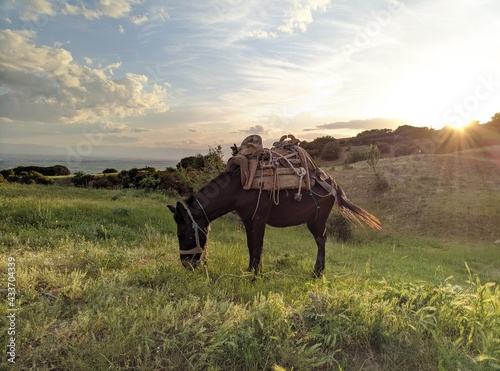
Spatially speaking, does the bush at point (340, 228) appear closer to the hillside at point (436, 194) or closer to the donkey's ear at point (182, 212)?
the hillside at point (436, 194)

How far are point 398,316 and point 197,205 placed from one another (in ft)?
11.3

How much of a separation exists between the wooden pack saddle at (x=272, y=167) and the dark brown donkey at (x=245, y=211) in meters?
→ 0.18

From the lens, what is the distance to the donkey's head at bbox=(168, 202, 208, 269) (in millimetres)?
5266

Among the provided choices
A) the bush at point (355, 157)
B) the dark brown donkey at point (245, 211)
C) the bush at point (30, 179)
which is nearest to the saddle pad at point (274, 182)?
the dark brown donkey at point (245, 211)

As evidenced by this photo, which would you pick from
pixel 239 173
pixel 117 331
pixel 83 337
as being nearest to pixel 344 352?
pixel 117 331

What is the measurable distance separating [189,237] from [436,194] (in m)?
22.3

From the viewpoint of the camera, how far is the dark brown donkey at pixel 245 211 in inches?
210

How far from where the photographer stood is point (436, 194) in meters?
22.4

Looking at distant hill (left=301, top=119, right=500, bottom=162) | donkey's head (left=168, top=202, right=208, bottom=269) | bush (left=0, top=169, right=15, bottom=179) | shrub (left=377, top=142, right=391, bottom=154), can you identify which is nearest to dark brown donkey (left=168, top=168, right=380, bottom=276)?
donkey's head (left=168, top=202, right=208, bottom=269)

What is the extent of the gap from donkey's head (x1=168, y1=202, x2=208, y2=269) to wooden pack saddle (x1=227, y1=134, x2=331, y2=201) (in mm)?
1092

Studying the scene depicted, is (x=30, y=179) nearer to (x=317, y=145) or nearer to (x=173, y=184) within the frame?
(x=173, y=184)

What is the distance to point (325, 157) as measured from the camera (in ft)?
148

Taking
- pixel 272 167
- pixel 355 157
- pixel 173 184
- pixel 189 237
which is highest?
pixel 355 157

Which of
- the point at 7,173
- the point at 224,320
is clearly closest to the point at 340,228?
the point at 224,320
